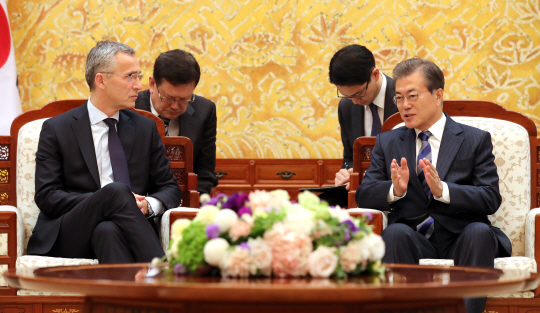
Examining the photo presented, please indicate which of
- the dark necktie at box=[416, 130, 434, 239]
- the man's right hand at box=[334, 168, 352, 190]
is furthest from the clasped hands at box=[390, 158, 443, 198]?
the man's right hand at box=[334, 168, 352, 190]

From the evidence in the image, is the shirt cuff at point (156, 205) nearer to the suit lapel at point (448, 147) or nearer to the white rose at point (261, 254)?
the suit lapel at point (448, 147)

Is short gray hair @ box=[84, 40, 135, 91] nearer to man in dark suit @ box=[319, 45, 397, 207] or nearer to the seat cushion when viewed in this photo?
the seat cushion

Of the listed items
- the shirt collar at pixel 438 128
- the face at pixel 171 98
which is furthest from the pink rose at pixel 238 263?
the face at pixel 171 98

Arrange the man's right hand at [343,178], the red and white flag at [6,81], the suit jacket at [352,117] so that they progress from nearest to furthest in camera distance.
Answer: the man's right hand at [343,178] → the suit jacket at [352,117] → the red and white flag at [6,81]

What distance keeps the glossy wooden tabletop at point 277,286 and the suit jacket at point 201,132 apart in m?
→ 2.11

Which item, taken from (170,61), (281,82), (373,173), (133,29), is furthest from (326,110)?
(373,173)

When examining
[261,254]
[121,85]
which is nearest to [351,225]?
[261,254]

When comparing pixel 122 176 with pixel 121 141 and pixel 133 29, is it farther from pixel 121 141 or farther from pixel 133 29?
pixel 133 29

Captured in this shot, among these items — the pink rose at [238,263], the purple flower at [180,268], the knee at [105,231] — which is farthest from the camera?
the knee at [105,231]

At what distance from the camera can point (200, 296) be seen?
137 centimetres

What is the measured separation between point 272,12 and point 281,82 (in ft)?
1.91

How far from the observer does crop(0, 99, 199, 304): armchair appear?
9.02 ft

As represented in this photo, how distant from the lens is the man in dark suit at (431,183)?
2705 millimetres

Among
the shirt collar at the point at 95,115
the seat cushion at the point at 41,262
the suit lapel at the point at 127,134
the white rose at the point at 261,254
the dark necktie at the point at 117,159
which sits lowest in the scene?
the seat cushion at the point at 41,262
